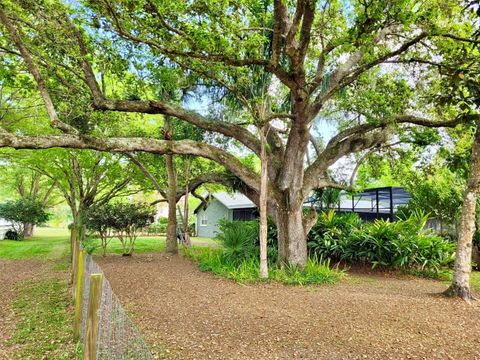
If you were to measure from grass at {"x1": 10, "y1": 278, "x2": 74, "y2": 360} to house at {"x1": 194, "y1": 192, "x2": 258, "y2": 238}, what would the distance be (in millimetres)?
16163

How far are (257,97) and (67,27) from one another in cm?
440

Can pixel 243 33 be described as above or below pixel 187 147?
above

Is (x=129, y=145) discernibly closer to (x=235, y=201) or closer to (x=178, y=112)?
(x=178, y=112)

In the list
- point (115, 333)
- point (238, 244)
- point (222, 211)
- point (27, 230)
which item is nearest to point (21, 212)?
point (27, 230)

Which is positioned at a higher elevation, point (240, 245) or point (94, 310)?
point (94, 310)

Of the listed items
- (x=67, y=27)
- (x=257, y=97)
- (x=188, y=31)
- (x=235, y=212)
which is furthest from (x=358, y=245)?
(x=235, y=212)

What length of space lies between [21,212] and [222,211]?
14315mm

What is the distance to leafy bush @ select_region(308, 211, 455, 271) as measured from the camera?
31.4 feet

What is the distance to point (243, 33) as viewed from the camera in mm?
7488

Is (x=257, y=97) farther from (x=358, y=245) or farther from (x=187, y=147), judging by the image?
(x=358, y=245)

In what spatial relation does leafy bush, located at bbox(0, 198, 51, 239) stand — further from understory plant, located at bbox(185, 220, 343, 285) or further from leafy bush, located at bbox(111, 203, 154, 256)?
understory plant, located at bbox(185, 220, 343, 285)

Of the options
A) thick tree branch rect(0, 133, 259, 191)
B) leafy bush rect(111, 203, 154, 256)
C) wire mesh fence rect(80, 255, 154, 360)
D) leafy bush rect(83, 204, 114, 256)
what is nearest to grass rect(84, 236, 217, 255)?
leafy bush rect(83, 204, 114, 256)

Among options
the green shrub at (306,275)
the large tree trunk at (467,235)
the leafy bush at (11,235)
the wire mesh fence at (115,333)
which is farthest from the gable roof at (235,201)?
the wire mesh fence at (115,333)

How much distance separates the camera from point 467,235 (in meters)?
6.12
